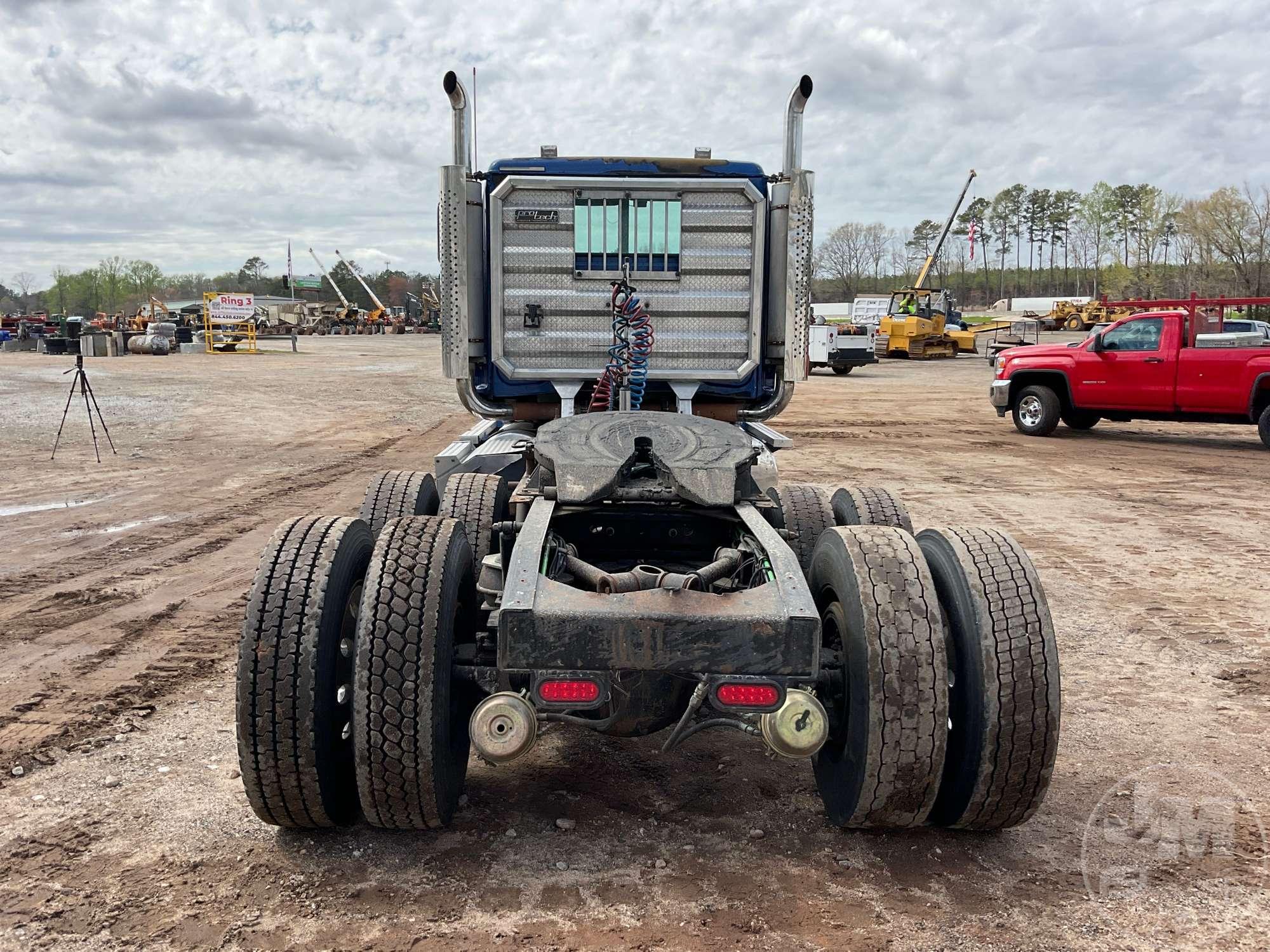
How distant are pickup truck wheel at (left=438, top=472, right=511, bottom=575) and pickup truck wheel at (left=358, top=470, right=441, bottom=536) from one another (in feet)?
0.67

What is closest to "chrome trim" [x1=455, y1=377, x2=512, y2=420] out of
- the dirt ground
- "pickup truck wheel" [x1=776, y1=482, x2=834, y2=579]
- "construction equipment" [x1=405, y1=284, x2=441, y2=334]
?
the dirt ground

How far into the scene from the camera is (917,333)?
1435 inches

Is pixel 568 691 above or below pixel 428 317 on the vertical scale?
below

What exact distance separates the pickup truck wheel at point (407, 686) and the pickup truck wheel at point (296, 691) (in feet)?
0.48

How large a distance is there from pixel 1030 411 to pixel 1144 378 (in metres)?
1.88

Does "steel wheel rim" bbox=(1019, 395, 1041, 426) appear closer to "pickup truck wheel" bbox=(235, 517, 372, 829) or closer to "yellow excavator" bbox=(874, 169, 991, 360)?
"pickup truck wheel" bbox=(235, 517, 372, 829)

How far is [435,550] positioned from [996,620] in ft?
6.15

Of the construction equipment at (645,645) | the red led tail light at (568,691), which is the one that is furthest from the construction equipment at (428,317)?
the red led tail light at (568,691)

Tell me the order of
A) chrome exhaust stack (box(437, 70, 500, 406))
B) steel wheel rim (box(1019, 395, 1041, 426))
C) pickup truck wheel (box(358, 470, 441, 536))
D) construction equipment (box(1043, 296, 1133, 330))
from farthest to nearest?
construction equipment (box(1043, 296, 1133, 330)) → steel wheel rim (box(1019, 395, 1041, 426)) → chrome exhaust stack (box(437, 70, 500, 406)) → pickup truck wheel (box(358, 470, 441, 536))

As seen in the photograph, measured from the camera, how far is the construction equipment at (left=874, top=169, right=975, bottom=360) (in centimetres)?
3638

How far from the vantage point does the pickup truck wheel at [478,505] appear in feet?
17.4

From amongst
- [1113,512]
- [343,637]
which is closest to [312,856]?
[343,637]

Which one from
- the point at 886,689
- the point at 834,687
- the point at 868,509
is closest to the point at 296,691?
the point at 834,687

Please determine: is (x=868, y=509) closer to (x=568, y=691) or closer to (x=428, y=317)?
(x=568, y=691)
